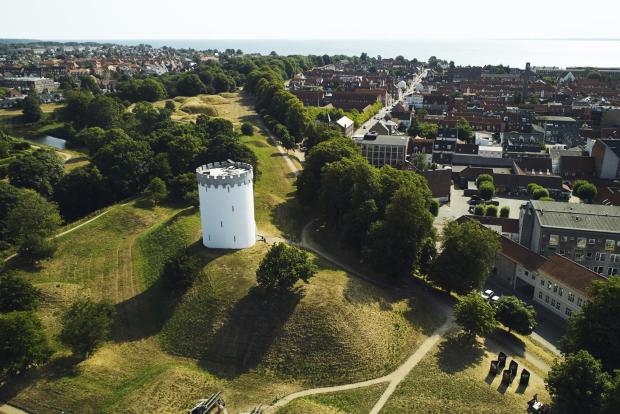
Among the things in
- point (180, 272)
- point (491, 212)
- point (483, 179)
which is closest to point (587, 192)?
point (483, 179)

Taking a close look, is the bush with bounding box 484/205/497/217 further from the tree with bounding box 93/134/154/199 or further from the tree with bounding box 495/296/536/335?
the tree with bounding box 93/134/154/199

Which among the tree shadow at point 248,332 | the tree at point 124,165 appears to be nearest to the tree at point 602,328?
the tree shadow at point 248,332

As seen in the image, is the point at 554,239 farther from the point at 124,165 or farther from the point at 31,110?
the point at 31,110

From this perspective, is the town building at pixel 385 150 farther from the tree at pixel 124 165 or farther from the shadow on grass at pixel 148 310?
the shadow on grass at pixel 148 310

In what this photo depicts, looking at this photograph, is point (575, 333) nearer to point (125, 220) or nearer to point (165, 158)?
point (125, 220)

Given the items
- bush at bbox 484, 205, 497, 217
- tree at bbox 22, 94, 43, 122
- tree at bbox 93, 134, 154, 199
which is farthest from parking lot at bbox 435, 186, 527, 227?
tree at bbox 22, 94, 43, 122

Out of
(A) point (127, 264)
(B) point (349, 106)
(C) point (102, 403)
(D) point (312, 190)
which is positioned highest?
(B) point (349, 106)

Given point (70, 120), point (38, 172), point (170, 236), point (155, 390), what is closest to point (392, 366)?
point (155, 390)
